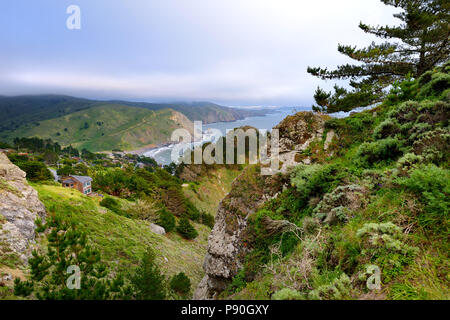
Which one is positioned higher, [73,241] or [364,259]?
[364,259]

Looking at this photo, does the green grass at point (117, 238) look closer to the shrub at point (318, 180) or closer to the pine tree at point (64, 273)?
the pine tree at point (64, 273)

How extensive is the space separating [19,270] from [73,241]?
5.52m

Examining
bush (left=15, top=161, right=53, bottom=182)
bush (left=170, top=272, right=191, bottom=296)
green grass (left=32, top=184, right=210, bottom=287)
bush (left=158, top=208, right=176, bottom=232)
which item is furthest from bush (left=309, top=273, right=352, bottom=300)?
bush (left=15, top=161, right=53, bottom=182)

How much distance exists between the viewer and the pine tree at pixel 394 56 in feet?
37.2

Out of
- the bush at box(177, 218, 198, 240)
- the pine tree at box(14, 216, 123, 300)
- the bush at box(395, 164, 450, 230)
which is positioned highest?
the bush at box(395, 164, 450, 230)

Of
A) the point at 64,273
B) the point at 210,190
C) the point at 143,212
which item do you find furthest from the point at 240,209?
the point at 210,190

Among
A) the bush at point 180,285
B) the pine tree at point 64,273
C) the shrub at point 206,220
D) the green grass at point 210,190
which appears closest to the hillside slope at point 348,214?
the bush at point 180,285

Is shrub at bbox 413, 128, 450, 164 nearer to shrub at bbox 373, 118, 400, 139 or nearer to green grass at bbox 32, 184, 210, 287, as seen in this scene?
shrub at bbox 373, 118, 400, 139

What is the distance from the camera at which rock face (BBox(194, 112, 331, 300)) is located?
25.3ft

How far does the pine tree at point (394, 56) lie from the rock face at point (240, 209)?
5.29 m

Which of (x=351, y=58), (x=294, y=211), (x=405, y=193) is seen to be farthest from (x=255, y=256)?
(x=351, y=58)

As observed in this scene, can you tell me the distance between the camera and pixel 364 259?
3346mm

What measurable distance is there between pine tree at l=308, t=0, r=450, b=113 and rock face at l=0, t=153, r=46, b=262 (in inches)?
735

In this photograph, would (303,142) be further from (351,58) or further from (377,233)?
(351,58)
